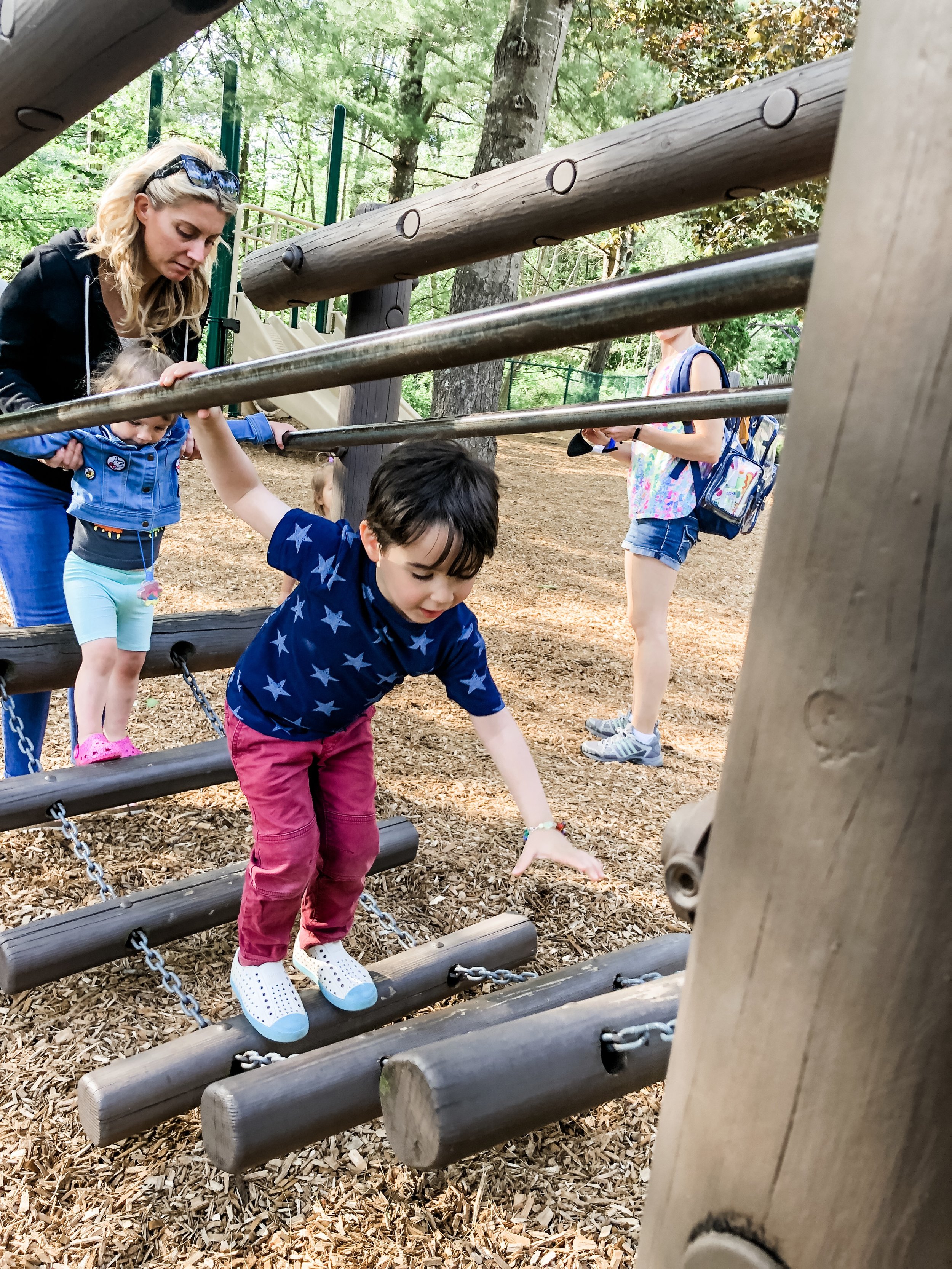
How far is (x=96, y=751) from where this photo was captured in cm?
309

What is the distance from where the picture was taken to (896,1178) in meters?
0.75

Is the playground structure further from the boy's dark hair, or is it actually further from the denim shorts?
the denim shorts

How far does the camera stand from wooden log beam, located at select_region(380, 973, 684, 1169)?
4.59ft

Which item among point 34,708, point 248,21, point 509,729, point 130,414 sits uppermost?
point 248,21

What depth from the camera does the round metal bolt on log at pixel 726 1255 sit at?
792mm

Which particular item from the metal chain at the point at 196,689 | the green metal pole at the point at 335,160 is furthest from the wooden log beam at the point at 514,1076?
→ the green metal pole at the point at 335,160

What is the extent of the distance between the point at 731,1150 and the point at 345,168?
17.9 m

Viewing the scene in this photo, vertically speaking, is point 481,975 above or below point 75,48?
below

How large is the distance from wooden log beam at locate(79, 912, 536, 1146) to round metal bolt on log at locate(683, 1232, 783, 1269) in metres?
1.39

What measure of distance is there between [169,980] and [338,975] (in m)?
0.41

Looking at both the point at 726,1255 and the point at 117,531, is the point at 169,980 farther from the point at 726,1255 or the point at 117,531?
the point at 726,1255

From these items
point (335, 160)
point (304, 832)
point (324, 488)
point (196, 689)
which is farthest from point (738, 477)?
point (335, 160)

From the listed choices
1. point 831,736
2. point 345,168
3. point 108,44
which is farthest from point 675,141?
point 345,168

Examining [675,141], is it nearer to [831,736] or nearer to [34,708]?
[831,736]
